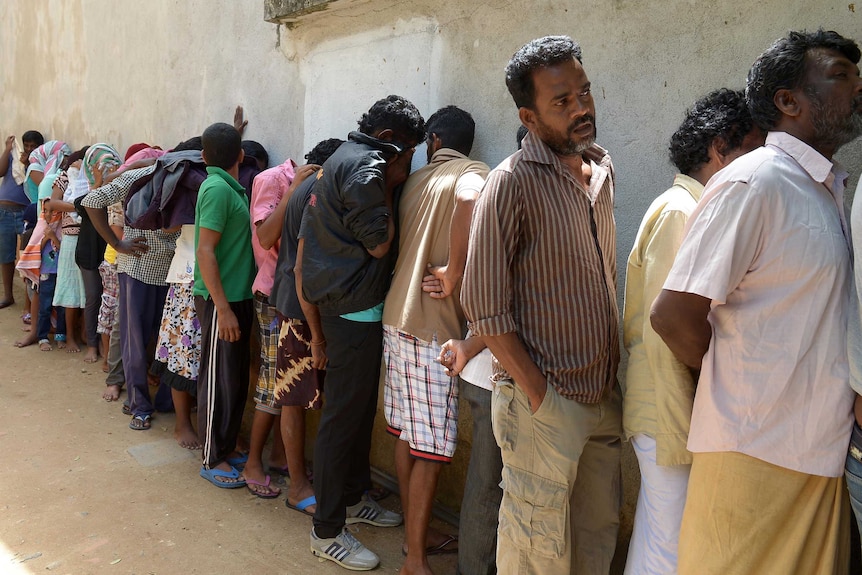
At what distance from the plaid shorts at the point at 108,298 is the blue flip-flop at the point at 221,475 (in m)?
2.26

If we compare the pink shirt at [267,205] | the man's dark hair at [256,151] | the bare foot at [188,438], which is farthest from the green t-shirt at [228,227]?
the bare foot at [188,438]

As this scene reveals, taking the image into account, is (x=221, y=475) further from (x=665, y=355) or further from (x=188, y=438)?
(x=665, y=355)

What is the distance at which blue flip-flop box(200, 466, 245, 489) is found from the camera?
4.07 metres

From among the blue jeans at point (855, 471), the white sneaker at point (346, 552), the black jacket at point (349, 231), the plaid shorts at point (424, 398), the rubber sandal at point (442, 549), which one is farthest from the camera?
the rubber sandal at point (442, 549)

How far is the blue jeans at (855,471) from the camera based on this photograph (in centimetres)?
173

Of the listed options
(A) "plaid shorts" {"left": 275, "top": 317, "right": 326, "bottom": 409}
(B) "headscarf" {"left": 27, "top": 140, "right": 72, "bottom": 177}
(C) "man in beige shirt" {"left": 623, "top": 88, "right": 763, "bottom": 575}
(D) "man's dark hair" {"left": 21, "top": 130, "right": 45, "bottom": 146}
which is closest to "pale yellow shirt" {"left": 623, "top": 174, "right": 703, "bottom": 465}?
(C) "man in beige shirt" {"left": 623, "top": 88, "right": 763, "bottom": 575}

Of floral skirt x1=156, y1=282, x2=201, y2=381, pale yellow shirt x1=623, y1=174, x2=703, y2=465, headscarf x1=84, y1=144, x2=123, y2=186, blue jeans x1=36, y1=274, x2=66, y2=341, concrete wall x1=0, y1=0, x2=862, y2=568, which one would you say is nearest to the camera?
pale yellow shirt x1=623, y1=174, x2=703, y2=465

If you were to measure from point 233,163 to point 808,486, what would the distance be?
3365mm

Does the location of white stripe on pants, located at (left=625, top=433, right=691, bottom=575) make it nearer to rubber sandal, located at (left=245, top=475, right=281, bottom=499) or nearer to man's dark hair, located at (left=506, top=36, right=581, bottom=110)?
man's dark hair, located at (left=506, top=36, right=581, bottom=110)

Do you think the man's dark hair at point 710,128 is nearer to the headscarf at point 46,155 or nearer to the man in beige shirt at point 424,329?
Result: the man in beige shirt at point 424,329

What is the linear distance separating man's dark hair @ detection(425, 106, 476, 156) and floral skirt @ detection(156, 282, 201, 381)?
6.91 ft

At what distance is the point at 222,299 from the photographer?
398cm

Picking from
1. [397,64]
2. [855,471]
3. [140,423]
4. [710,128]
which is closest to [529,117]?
[710,128]

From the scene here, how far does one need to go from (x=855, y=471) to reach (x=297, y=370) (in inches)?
102
